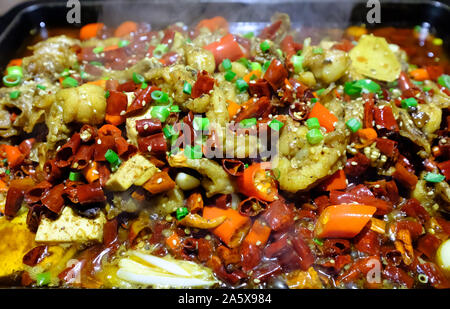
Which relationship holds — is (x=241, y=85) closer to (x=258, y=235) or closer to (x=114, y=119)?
(x=114, y=119)

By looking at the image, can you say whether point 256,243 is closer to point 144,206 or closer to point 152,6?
point 144,206

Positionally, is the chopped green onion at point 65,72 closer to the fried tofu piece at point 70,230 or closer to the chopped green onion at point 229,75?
the fried tofu piece at point 70,230

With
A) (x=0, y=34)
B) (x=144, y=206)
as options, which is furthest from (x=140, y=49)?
(x=144, y=206)

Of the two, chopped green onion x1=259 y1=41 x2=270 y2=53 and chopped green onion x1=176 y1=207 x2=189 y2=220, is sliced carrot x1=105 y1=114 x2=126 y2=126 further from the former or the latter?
chopped green onion x1=259 y1=41 x2=270 y2=53

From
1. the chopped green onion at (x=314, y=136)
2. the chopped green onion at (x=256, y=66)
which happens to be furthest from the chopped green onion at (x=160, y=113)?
the chopped green onion at (x=314, y=136)

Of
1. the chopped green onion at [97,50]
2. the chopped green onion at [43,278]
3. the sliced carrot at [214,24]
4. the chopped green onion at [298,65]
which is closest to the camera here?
the chopped green onion at [43,278]
